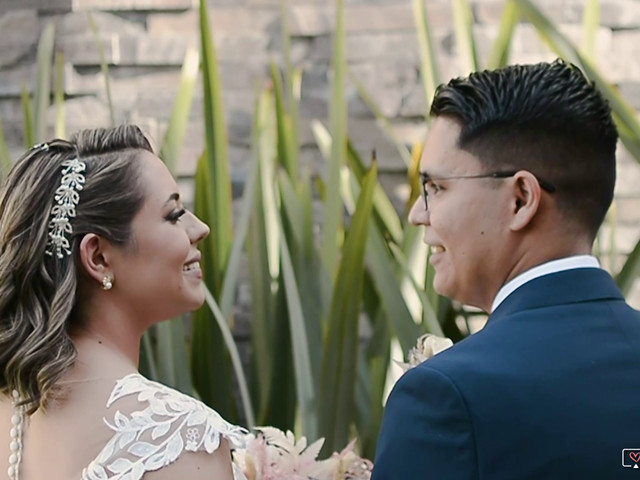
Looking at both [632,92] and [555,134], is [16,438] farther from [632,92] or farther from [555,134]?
[632,92]

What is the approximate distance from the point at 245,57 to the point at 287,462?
2034 millimetres

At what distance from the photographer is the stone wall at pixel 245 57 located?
3.37 meters

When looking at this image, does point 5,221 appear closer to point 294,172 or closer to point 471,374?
point 471,374

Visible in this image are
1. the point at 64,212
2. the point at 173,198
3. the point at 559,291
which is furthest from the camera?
the point at 173,198

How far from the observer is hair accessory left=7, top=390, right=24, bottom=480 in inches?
57.6

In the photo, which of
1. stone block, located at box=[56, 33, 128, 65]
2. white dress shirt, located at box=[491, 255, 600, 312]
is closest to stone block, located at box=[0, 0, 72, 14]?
stone block, located at box=[56, 33, 128, 65]

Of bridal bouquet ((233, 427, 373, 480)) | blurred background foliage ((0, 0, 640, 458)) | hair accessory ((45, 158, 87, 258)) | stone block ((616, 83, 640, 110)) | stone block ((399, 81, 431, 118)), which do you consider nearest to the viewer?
hair accessory ((45, 158, 87, 258))

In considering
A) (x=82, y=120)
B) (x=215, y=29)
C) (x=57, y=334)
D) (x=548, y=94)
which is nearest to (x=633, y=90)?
(x=215, y=29)

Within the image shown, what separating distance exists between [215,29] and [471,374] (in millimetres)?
2514

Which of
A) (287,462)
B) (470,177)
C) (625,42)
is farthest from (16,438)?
(625,42)

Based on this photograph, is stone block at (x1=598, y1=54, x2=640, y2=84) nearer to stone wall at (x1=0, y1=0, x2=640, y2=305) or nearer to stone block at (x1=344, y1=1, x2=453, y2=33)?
stone wall at (x1=0, y1=0, x2=640, y2=305)

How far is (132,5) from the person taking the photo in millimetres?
3420

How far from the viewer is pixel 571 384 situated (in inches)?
45.0

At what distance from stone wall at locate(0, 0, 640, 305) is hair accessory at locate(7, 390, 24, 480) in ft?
6.42
